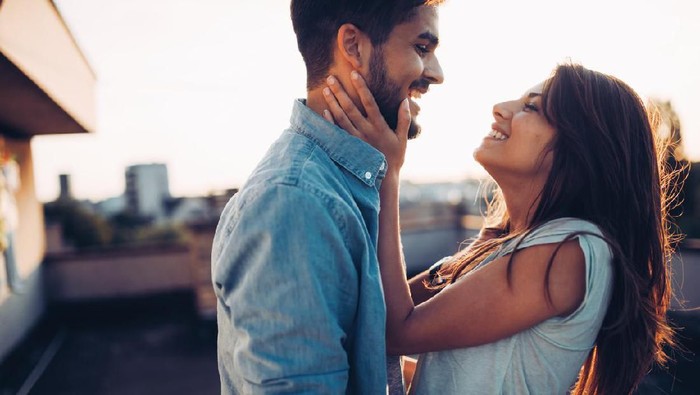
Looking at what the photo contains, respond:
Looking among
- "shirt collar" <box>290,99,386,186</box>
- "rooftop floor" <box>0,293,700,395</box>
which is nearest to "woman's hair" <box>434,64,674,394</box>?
"shirt collar" <box>290,99,386,186</box>

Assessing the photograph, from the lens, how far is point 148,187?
50.4 meters

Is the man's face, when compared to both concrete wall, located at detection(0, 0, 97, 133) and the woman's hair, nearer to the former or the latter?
the woman's hair

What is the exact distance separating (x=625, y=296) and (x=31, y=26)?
14.9ft

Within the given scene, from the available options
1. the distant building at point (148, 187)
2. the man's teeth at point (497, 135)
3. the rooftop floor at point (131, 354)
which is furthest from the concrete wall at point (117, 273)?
the distant building at point (148, 187)

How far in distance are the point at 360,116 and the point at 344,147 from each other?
125mm

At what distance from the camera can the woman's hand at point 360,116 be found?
1279 mm

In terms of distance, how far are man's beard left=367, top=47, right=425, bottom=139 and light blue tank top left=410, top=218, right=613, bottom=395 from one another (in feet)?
1.85

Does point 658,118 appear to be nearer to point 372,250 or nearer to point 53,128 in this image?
point 372,250

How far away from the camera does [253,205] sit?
989 mm

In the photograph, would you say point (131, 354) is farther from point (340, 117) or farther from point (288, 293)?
point (288, 293)

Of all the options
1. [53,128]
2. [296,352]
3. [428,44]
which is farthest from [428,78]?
[53,128]

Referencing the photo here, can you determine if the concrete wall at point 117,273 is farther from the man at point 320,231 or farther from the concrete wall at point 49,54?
the man at point 320,231

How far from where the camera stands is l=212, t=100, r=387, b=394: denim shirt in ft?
3.09

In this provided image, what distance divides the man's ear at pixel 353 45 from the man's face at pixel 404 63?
2 centimetres
